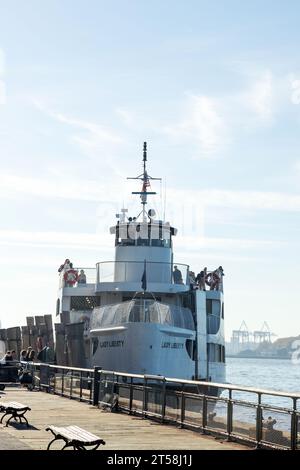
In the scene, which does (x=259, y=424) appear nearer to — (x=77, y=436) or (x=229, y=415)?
(x=229, y=415)

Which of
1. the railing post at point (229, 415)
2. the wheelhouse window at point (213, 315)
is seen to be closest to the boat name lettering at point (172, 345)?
the wheelhouse window at point (213, 315)

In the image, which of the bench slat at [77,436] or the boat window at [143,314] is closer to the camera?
the bench slat at [77,436]

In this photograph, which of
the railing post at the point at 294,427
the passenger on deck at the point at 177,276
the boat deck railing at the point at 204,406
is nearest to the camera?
the railing post at the point at 294,427

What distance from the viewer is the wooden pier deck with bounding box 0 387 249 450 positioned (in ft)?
50.2

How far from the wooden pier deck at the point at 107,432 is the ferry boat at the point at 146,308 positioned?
13.7m

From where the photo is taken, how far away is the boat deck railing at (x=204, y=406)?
47.7ft

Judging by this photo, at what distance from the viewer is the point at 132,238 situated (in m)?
47.4

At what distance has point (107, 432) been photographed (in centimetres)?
1747

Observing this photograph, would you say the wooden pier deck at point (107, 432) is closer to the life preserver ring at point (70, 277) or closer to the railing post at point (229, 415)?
the railing post at point (229, 415)

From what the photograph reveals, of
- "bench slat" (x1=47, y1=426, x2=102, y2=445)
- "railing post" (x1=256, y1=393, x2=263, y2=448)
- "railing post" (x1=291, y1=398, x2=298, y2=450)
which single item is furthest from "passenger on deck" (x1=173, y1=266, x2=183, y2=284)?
"bench slat" (x1=47, y1=426, x2=102, y2=445)

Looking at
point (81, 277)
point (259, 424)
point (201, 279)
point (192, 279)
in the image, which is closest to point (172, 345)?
point (201, 279)

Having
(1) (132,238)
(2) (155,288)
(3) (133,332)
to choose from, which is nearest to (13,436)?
(3) (133,332)

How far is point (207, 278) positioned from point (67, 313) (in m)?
8.15
